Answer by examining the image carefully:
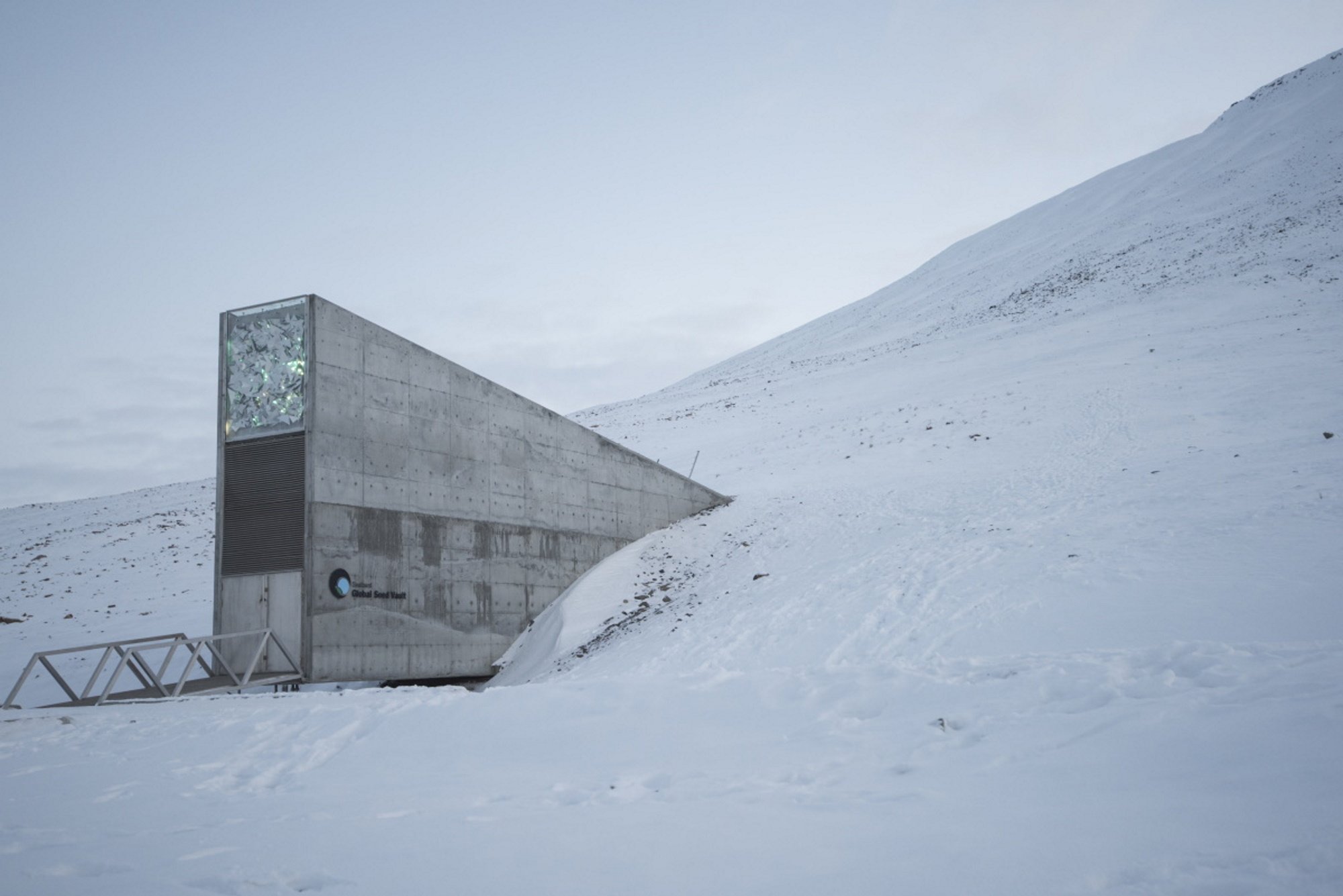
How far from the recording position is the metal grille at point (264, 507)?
608 inches

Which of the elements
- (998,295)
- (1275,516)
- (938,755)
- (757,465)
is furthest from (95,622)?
(998,295)

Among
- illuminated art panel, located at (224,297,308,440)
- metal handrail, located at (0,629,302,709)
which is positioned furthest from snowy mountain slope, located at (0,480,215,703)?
illuminated art panel, located at (224,297,308,440)

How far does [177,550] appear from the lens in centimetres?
3006

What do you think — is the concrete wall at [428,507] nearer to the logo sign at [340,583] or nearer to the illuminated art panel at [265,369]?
the logo sign at [340,583]

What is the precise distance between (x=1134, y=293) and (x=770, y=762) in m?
42.6

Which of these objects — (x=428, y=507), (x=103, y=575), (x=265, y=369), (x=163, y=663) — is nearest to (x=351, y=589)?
(x=428, y=507)

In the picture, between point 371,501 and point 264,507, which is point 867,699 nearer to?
point 371,501

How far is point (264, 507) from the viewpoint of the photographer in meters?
15.7

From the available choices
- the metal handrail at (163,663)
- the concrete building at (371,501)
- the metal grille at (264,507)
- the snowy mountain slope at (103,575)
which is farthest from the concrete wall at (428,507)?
the snowy mountain slope at (103,575)

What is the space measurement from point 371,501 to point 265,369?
292 cm

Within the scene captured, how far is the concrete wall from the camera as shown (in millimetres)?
15688

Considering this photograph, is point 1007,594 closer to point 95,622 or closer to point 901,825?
point 901,825

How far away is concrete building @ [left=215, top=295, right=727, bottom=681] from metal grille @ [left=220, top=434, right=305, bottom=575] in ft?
0.09

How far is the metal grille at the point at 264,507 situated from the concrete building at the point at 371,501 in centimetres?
3
